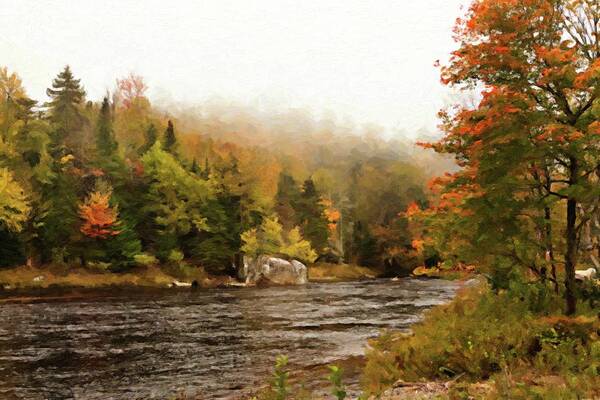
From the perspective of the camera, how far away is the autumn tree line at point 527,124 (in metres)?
11.5

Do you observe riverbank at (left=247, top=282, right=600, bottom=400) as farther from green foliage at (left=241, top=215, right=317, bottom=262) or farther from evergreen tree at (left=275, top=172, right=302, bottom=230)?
evergreen tree at (left=275, top=172, right=302, bottom=230)

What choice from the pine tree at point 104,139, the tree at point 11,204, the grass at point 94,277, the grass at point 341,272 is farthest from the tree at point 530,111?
the grass at point 341,272

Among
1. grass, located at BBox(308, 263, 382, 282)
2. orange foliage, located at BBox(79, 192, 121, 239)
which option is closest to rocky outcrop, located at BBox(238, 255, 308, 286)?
grass, located at BBox(308, 263, 382, 282)

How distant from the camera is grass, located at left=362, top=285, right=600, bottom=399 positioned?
9.45 meters

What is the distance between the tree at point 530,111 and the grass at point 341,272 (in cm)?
5598

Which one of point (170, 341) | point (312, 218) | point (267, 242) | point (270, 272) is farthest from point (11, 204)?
point (312, 218)

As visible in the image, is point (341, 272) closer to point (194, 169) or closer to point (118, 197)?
point (194, 169)

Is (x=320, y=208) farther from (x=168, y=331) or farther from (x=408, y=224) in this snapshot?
(x=168, y=331)

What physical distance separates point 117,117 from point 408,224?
4368cm

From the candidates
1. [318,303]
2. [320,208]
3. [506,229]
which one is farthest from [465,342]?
[320,208]

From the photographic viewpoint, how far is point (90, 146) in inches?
2334

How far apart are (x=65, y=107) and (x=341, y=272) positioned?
37700 millimetres

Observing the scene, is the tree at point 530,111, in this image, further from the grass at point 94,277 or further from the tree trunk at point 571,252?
the grass at point 94,277

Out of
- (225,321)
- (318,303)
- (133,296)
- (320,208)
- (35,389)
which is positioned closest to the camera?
(35,389)
